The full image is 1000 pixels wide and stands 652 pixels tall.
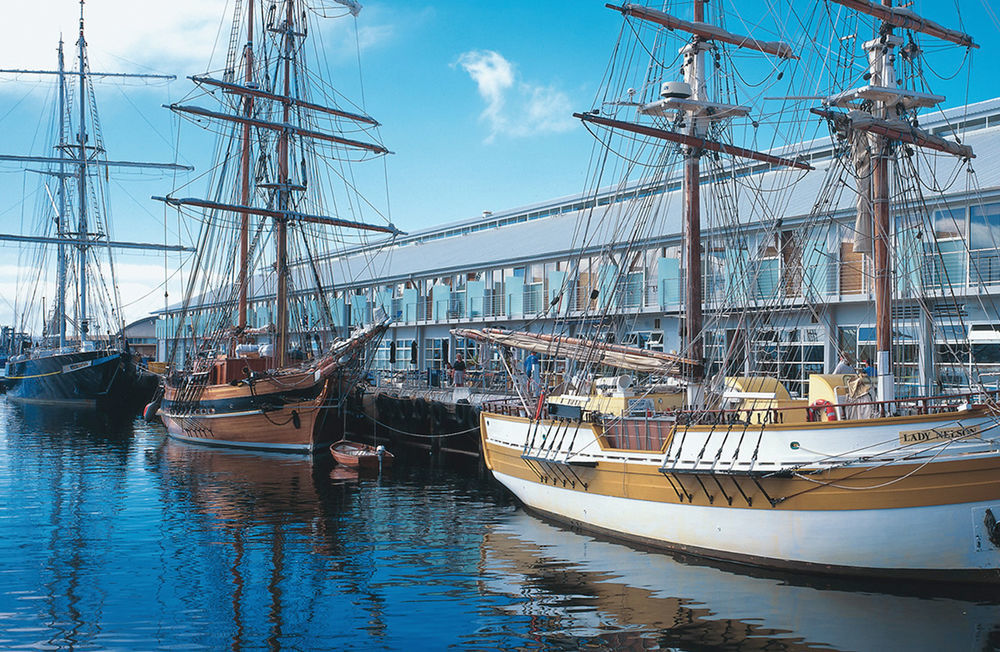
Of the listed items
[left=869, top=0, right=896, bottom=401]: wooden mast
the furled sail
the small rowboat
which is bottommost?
the small rowboat

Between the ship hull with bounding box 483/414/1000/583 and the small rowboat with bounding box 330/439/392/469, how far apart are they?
12.2 metres

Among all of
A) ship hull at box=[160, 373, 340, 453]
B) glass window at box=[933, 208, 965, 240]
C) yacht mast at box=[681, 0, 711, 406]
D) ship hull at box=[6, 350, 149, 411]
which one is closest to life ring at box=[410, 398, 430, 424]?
ship hull at box=[160, 373, 340, 453]

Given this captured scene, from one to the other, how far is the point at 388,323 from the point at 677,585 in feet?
68.7

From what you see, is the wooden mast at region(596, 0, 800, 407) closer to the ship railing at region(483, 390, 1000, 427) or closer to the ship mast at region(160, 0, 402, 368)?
the ship railing at region(483, 390, 1000, 427)

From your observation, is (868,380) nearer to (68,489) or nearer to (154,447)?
(68,489)

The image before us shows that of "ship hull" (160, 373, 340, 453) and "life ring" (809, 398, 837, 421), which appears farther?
"ship hull" (160, 373, 340, 453)

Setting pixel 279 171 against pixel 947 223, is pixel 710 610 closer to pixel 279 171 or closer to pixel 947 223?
pixel 947 223

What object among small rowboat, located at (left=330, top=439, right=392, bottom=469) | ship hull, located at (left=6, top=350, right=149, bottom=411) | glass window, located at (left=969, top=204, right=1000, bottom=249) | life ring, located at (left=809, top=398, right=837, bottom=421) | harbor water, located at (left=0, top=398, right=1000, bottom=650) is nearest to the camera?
harbor water, located at (left=0, top=398, right=1000, bottom=650)

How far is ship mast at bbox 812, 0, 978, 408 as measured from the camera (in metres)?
15.5

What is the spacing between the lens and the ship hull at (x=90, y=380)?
57.8m

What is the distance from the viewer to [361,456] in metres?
28.6

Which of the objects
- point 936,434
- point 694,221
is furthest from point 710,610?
point 694,221

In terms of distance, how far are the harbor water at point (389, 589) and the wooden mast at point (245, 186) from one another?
18039 mm

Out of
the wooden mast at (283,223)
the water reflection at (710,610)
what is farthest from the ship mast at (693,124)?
the wooden mast at (283,223)
